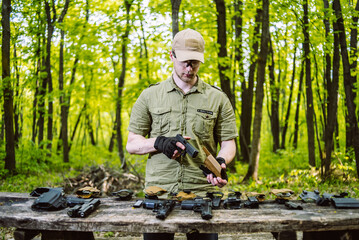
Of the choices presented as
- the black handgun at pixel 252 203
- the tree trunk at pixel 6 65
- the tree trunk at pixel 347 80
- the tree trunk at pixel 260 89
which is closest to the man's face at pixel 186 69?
the black handgun at pixel 252 203

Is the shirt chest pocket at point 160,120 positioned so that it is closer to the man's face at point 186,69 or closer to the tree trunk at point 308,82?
the man's face at point 186,69

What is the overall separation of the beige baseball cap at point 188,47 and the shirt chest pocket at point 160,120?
20.8 inches

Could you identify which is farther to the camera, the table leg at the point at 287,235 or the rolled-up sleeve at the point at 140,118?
the rolled-up sleeve at the point at 140,118

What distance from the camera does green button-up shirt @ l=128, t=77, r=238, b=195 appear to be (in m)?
2.70

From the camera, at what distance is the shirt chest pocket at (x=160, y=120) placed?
2.76 m

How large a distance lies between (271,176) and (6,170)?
8.06m

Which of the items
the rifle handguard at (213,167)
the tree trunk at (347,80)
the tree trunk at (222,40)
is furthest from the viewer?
the tree trunk at (222,40)

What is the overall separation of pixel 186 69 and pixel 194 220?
4.37ft

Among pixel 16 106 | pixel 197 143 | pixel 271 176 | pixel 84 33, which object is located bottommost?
pixel 271 176

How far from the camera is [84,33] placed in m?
9.16

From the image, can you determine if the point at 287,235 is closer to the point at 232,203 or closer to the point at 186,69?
the point at 232,203

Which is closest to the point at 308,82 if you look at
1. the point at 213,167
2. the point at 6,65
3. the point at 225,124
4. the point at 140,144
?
the point at 225,124

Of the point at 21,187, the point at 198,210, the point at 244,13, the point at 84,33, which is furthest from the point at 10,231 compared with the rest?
the point at 244,13

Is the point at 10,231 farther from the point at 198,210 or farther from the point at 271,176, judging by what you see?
the point at 271,176
